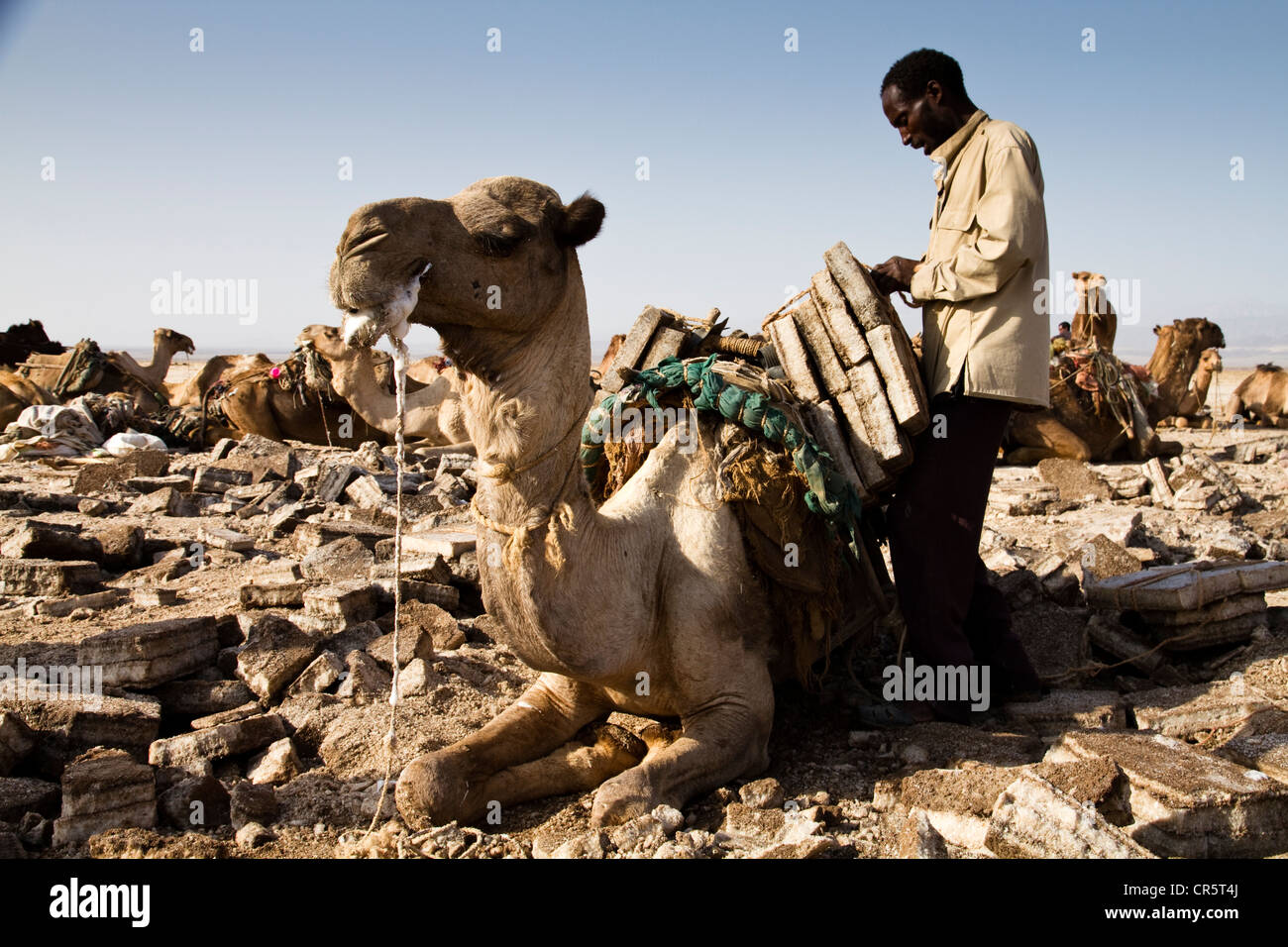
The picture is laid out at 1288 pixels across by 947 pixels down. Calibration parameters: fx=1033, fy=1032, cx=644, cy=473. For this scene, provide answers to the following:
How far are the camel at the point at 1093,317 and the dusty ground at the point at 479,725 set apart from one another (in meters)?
8.50

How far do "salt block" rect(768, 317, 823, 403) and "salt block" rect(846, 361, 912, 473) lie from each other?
0.21 m

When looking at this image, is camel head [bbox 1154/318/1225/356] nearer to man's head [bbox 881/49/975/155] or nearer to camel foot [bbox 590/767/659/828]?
man's head [bbox 881/49/975/155]

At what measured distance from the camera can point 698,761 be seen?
3.62 metres

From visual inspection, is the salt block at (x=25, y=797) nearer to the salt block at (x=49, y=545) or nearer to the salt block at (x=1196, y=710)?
the salt block at (x=49, y=545)

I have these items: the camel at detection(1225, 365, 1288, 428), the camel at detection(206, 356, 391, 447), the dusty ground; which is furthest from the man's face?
the camel at detection(1225, 365, 1288, 428)

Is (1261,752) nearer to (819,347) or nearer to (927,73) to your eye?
(819,347)

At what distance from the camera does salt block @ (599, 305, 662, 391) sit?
475 cm

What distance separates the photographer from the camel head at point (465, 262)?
2744 millimetres

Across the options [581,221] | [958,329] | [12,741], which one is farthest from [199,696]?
[958,329]

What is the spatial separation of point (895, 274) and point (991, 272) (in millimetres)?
502

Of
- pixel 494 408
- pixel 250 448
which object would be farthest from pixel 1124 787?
pixel 250 448

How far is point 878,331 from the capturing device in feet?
14.3
